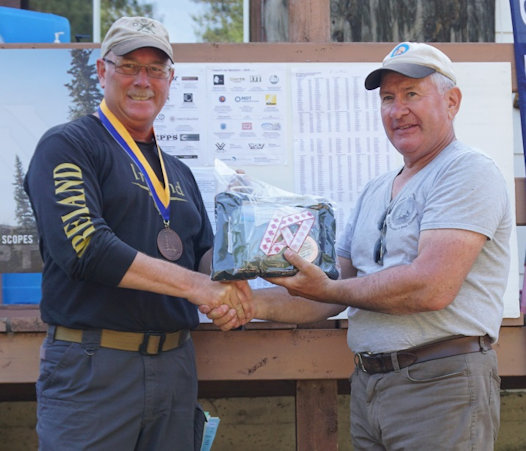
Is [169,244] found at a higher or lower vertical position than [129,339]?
higher

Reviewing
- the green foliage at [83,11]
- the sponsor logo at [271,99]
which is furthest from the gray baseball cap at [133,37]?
the green foliage at [83,11]

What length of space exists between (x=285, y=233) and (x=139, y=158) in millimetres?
644

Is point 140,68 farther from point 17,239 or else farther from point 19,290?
point 19,290

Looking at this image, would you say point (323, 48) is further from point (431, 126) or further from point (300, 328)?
point (300, 328)

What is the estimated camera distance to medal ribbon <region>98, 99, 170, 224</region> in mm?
2734

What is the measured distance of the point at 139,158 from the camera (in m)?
2.77

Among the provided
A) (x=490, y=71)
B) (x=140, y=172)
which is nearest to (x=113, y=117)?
(x=140, y=172)

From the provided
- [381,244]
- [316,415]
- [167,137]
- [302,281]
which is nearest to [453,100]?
[381,244]

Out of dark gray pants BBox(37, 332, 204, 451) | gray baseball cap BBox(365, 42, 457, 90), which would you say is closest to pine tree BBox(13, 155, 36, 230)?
dark gray pants BBox(37, 332, 204, 451)

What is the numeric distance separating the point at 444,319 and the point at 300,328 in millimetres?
959

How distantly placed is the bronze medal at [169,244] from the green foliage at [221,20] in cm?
304

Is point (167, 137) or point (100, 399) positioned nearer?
point (100, 399)

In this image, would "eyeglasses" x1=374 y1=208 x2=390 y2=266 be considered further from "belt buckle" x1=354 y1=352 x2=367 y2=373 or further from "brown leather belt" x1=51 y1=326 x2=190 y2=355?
"brown leather belt" x1=51 y1=326 x2=190 y2=355

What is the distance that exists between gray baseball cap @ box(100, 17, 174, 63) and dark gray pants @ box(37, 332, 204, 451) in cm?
107
